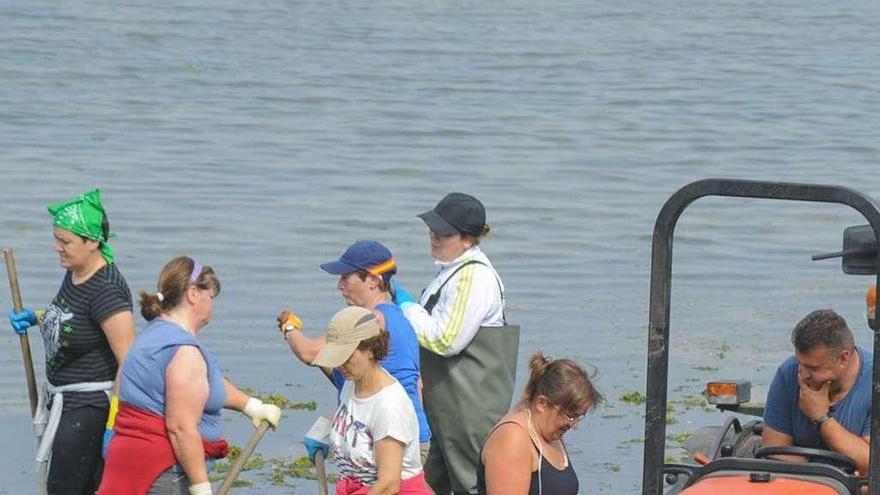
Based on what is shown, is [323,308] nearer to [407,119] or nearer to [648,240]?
[648,240]

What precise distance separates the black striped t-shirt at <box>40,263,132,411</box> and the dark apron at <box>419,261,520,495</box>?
1282 millimetres

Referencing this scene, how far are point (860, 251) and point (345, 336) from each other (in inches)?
70.5

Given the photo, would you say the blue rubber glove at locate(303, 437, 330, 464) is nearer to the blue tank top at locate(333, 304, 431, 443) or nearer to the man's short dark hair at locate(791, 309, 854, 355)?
the blue tank top at locate(333, 304, 431, 443)

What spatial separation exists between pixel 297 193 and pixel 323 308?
A: 5465 millimetres

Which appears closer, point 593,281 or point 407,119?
point 593,281

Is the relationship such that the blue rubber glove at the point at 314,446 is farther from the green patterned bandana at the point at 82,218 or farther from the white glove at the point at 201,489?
the green patterned bandana at the point at 82,218

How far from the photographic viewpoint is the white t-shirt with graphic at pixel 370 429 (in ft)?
20.2

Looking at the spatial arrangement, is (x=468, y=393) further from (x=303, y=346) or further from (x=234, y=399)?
(x=234, y=399)

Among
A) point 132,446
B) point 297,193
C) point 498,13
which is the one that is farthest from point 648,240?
point 498,13

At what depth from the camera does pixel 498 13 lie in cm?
3703

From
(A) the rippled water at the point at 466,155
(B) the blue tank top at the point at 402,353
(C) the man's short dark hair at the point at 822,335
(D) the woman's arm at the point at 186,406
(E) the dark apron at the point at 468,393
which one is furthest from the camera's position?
(A) the rippled water at the point at 466,155

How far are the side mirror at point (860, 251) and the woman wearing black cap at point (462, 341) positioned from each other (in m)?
2.07

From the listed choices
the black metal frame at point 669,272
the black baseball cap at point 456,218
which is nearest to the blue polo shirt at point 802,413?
the black metal frame at point 669,272

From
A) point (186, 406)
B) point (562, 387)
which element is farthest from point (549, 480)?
point (186, 406)
